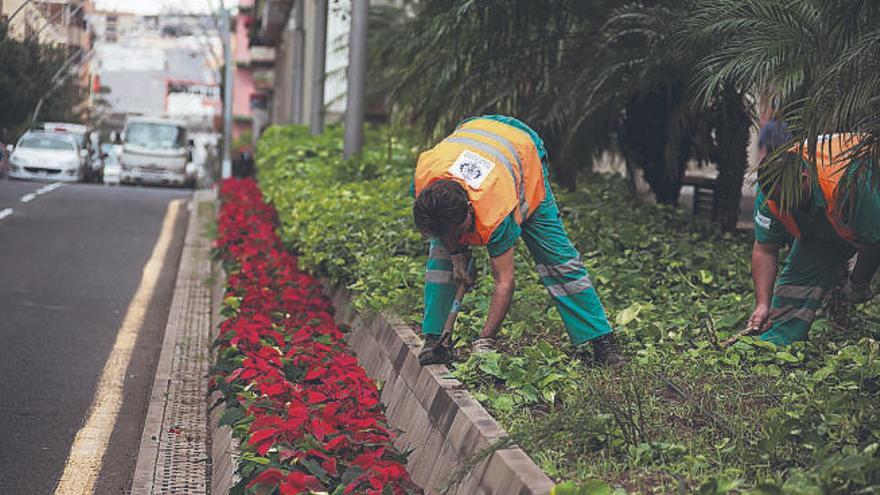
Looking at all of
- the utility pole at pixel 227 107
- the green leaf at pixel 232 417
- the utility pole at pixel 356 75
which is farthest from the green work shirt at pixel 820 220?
the utility pole at pixel 227 107

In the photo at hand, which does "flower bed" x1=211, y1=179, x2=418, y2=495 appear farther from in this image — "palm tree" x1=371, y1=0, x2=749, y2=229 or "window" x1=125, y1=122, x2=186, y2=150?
"window" x1=125, y1=122, x2=186, y2=150

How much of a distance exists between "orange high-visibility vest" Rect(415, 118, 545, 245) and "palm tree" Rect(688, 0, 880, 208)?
1.16 m

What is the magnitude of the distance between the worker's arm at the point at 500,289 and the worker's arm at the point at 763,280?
1.39 metres

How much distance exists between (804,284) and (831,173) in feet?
2.89

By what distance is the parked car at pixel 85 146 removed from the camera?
127ft

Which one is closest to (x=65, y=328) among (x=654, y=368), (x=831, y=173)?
(x=654, y=368)

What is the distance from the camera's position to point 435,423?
5707 mm

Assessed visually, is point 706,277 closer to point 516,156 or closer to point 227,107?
point 516,156

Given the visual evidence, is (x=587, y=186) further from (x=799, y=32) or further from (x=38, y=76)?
(x=38, y=76)

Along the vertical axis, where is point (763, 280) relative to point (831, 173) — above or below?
below

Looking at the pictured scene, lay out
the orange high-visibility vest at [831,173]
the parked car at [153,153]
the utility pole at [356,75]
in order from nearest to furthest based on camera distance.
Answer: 1. the orange high-visibility vest at [831,173]
2. the utility pole at [356,75]
3. the parked car at [153,153]

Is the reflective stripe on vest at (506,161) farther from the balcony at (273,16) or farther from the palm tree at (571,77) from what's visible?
the balcony at (273,16)

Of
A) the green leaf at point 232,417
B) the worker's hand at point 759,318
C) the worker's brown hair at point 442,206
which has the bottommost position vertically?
the green leaf at point 232,417

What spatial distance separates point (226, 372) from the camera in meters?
7.72
